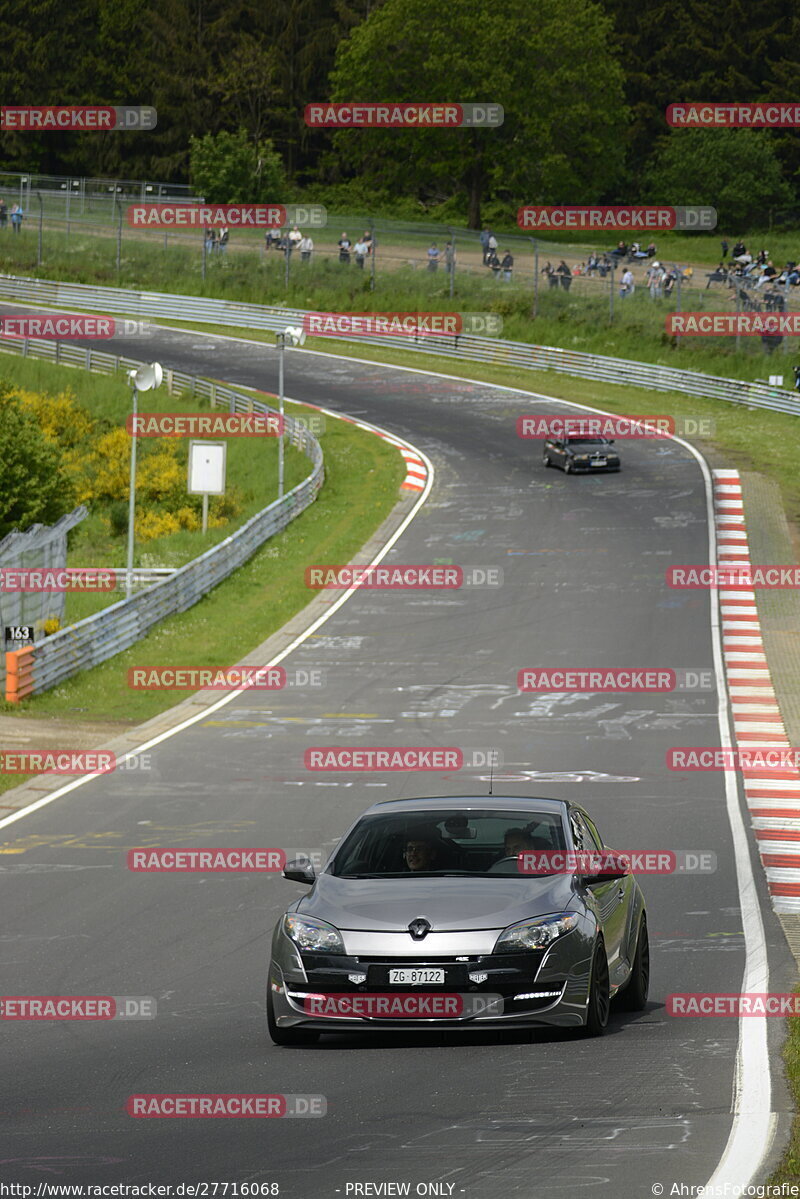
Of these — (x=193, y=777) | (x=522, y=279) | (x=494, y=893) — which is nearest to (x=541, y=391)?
(x=522, y=279)

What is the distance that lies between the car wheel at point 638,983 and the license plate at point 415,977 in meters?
1.87

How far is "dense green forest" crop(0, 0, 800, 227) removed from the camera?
97.4 meters

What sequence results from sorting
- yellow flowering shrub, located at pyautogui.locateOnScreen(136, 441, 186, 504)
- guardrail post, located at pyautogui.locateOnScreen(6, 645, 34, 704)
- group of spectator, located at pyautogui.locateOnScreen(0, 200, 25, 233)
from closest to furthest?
guardrail post, located at pyautogui.locateOnScreen(6, 645, 34, 704)
yellow flowering shrub, located at pyautogui.locateOnScreen(136, 441, 186, 504)
group of spectator, located at pyautogui.locateOnScreen(0, 200, 25, 233)

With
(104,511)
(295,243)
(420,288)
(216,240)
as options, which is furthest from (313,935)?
(216,240)

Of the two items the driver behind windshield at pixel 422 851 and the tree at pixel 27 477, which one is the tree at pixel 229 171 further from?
the driver behind windshield at pixel 422 851

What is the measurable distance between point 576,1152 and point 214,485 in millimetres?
37424

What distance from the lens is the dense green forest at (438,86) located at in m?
97.4

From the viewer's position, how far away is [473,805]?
11.0 m

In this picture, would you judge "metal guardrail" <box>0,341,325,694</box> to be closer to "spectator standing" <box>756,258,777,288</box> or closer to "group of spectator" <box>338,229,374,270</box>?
"group of spectator" <box>338,229,374,270</box>

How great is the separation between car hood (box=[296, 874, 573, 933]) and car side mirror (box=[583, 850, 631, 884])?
15 centimetres

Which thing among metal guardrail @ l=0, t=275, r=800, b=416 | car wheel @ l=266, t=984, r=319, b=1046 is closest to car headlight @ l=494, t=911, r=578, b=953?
car wheel @ l=266, t=984, r=319, b=1046

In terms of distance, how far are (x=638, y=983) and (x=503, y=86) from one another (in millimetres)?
90325

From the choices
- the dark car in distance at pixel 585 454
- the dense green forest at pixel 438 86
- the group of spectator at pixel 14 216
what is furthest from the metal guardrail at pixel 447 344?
the dense green forest at pixel 438 86

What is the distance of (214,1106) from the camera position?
8141 millimetres
